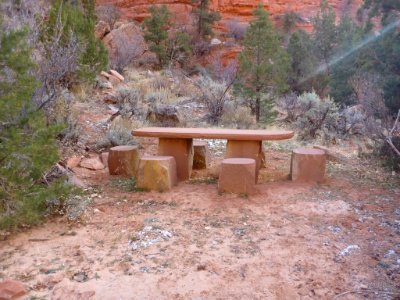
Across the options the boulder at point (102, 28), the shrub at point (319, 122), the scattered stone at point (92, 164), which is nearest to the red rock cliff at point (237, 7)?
the boulder at point (102, 28)

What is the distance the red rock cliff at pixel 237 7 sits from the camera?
22609 millimetres

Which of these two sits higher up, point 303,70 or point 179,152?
point 303,70

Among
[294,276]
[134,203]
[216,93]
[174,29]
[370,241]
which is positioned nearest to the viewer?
[294,276]

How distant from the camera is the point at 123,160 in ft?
17.0

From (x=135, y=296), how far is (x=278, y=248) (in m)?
1.17

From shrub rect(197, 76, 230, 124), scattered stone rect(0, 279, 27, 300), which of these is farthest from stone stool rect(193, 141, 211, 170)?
shrub rect(197, 76, 230, 124)

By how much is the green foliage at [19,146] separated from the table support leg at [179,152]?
5.64ft

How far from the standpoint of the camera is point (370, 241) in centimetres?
346

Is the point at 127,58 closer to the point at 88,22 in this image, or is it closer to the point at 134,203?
the point at 88,22

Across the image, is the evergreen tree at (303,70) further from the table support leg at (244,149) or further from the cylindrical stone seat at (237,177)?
the cylindrical stone seat at (237,177)

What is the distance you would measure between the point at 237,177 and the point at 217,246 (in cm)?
115

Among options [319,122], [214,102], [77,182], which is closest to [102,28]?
[214,102]

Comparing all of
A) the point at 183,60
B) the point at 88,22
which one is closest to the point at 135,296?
the point at 88,22

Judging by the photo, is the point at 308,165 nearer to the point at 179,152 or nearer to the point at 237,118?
the point at 179,152
